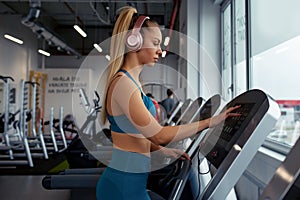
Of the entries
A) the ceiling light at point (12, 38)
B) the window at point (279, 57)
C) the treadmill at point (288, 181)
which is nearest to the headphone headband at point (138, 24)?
the treadmill at point (288, 181)

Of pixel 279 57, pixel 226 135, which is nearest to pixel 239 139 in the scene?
pixel 226 135

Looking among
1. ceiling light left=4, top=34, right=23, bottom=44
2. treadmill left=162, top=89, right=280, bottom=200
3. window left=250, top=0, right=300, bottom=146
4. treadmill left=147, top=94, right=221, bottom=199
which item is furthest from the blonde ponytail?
ceiling light left=4, top=34, right=23, bottom=44

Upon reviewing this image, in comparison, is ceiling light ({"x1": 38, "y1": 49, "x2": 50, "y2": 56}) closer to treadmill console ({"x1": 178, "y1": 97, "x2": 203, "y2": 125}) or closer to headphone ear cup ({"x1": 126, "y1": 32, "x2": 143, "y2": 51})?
treadmill console ({"x1": 178, "y1": 97, "x2": 203, "y2": 125})

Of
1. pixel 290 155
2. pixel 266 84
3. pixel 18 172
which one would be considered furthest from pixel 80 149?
pixel 290 155

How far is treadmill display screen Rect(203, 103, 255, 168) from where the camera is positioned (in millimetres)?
1146

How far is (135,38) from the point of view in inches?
61.3

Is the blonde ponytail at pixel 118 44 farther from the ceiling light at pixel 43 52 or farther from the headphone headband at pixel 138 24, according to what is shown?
the ceiling light at pixel 43 52

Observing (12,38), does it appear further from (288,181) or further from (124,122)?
(288,181)

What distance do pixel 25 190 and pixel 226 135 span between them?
431cm

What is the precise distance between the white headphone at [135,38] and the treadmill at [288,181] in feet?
3.16

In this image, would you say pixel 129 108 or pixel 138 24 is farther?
pixel 138 24

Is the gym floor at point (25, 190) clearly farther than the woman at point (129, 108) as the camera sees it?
Yes

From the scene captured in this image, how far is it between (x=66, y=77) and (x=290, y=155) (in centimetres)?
1360

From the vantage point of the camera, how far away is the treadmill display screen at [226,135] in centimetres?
115
